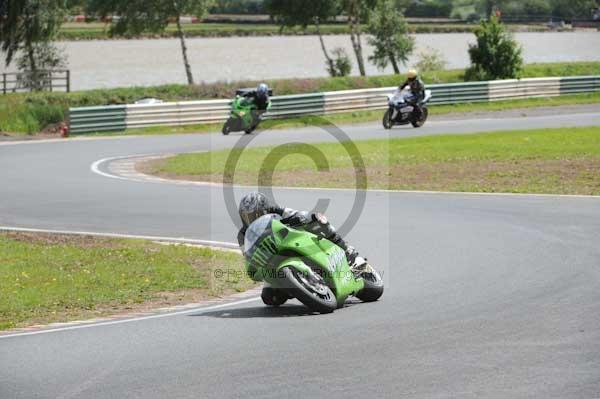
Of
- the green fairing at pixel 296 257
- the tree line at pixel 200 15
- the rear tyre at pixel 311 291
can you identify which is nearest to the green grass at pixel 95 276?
the green fairing at pixel 296 257

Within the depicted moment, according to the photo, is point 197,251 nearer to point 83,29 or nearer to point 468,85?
point 468,85

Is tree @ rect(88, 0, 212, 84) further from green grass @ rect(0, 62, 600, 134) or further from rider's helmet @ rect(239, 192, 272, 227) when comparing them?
rider's helmet @ rect(239, 192, 272, 227)

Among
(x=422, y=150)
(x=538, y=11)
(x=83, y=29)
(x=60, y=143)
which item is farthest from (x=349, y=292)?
(x=538, y=11)

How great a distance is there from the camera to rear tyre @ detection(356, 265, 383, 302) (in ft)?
36.2

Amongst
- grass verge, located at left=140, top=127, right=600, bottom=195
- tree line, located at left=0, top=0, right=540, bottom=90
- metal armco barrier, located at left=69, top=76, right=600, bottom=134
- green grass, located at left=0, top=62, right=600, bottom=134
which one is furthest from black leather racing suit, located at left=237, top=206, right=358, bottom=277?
tree line, located at left=0, top=0, right=540, bottom=90

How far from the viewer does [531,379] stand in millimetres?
7418

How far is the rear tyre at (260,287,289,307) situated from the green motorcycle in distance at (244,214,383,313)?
32 centimetres

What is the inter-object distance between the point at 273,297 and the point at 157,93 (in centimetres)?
3010

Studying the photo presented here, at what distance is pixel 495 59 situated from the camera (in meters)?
47.1

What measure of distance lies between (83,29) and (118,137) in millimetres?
56900

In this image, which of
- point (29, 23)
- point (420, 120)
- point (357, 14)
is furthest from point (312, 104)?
point (357, 14)

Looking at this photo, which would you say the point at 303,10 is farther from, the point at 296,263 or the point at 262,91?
the point at 296,263

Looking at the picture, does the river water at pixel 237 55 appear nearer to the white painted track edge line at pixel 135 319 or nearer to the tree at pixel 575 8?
the tree at pixel 575 8

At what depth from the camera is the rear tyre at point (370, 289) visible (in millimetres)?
11039
